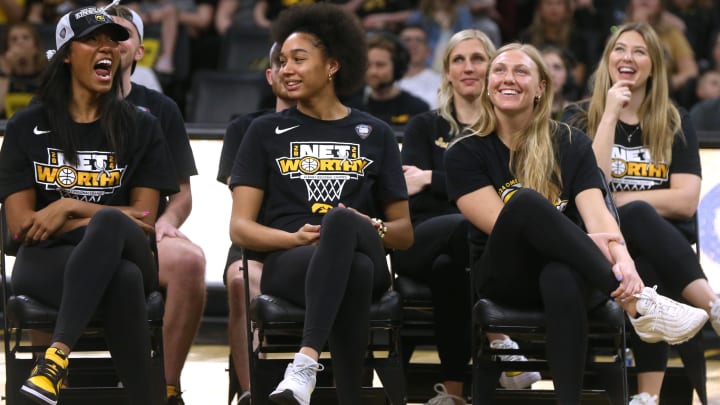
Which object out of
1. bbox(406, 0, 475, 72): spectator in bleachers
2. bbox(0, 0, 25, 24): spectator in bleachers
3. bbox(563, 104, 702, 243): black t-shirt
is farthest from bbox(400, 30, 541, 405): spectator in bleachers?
bbox(0, 0, 25, 24): spectator in bleachers

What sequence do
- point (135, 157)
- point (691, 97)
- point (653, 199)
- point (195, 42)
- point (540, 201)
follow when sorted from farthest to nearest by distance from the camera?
point (195, 42), point (691, 97), point (653, 199), point (135, 157), point (540, 201)

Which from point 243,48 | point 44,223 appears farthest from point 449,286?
point 243,48

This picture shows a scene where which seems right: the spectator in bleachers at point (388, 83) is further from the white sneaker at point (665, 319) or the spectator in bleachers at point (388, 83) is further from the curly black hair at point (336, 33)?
the white sneaker at point (665, 319)

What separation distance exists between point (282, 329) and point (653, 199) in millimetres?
1508

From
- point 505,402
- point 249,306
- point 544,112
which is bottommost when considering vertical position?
point 505,402

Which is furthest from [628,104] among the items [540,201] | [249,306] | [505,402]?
[249,306]

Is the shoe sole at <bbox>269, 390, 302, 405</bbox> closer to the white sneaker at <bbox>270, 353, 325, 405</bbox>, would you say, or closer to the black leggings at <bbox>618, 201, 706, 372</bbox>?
the white sneaker at <bbox>270, 353, 325, 405</bbox>

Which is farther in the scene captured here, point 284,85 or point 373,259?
point 284,85

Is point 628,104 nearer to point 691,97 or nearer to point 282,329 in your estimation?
point 282,329

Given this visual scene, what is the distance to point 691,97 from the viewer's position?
7906 millimetres

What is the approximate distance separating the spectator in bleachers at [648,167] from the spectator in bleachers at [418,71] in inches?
111

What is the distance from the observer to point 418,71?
313 inches

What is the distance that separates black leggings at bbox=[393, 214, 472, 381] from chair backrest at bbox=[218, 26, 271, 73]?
13.3 feet

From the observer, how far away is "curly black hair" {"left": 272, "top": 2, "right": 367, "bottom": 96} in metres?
4.50
